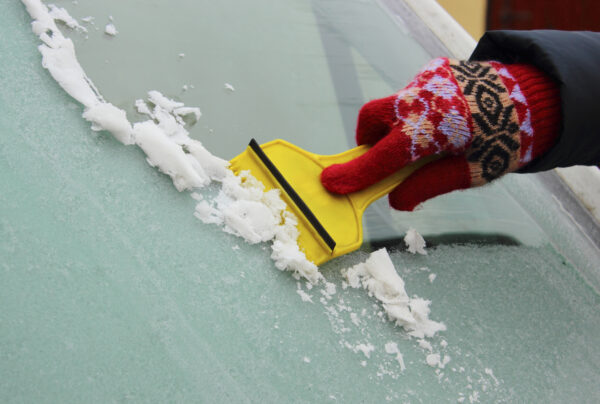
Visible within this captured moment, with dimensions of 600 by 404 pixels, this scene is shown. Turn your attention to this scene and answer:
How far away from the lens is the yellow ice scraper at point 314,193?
716 mm

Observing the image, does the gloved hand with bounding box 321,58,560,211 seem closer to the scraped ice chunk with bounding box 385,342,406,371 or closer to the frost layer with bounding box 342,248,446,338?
the frost layer with bounding box 342,248,446,338

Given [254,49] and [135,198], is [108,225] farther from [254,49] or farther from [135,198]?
[254,49]

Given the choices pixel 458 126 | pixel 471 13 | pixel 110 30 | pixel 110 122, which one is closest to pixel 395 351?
pixel 458 126

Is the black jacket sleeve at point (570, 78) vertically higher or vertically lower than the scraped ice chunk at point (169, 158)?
higher

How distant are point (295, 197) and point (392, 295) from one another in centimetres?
22

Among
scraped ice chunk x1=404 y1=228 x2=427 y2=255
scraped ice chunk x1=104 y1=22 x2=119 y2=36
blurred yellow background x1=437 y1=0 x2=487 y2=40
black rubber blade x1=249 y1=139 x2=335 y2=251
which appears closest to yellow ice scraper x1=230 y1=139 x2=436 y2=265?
black rubber blade x1=249 y1=139 x2=335 y2=251

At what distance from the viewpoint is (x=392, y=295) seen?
28.6 inches

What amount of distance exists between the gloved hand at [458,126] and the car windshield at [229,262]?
0.46ft

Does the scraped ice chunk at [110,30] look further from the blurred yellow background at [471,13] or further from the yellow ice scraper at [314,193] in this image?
the blurred yellow background at [471,13]

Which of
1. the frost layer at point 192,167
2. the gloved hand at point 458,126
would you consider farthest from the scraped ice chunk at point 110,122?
the gloved hand at point 458,126

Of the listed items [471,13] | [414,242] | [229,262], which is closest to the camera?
[229,262]

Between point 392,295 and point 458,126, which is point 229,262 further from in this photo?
point 458,126

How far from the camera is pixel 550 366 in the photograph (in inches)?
30.2

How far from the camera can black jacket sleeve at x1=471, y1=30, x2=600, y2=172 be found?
0.70 m
